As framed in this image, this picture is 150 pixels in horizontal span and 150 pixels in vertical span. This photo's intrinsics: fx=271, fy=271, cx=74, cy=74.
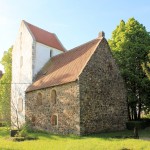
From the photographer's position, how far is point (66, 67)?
30328 millimetres

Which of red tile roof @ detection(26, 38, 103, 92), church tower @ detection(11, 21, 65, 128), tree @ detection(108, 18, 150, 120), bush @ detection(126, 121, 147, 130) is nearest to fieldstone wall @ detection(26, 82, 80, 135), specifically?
red tile roof @ detection(26, 38, 103, 92)

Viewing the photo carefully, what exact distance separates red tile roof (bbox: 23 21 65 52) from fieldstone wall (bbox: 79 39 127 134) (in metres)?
11.0

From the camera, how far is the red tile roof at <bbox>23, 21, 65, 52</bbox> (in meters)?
37.3

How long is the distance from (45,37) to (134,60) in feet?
43.6

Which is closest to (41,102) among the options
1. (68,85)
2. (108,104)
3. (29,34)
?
(68,85)

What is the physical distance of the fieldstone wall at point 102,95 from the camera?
26.1 metres

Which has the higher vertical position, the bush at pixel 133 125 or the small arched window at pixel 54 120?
the small arched window at pixel 54 120

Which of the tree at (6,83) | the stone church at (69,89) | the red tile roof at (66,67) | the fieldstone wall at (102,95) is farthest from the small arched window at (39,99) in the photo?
the tree at (6,83)

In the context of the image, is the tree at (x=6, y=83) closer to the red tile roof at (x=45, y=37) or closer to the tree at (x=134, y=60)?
the red tile roof at (x=45, y=37)

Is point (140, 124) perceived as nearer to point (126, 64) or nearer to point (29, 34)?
point (126, 64)

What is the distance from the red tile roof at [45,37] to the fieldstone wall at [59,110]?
8.68m

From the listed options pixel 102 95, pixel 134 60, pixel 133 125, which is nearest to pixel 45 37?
pixel 134 60

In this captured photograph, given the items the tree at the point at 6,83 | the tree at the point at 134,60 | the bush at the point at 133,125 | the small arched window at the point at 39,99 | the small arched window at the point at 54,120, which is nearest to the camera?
the small arched window at the point at 54,120

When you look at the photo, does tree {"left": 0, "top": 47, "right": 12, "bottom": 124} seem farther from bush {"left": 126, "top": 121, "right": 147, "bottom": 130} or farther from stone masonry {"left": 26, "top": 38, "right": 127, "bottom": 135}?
bush {"left": 126, "top": 121, "right": 147, "bottom": 130}
